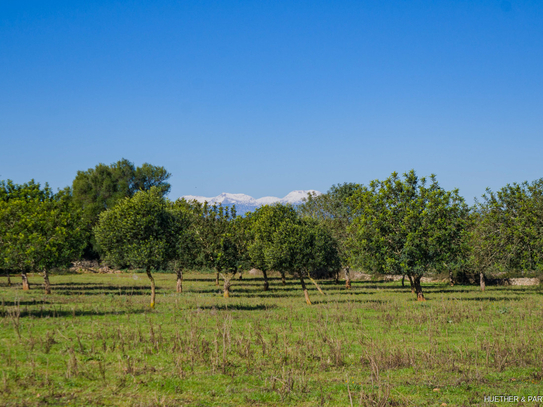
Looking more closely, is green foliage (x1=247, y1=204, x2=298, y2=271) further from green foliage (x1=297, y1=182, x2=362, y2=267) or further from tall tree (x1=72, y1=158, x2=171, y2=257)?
tall tree (x1=72, y1=158, x2=171, y2=257)

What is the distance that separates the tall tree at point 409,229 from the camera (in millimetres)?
41094

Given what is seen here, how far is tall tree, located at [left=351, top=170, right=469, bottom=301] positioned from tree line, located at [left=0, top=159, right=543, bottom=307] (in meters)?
0.10

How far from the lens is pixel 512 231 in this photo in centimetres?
4869

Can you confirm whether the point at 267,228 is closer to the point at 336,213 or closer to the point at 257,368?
the point at 257,368

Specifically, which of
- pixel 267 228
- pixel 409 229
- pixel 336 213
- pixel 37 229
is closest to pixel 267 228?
pixel 267 228

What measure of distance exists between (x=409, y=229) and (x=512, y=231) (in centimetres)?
1525

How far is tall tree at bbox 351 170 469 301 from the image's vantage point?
135 feet

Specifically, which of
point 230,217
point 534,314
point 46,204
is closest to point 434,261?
point 534,314

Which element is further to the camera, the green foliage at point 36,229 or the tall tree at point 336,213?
the tall tree at point 336,213

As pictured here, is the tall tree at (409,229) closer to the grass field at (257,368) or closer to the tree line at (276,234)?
the tree line at (276,234)

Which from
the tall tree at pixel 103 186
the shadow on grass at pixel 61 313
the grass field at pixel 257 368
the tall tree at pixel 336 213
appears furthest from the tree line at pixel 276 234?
the tall tree at pixel 103 186

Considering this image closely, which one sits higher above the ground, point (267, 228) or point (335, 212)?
point (335, 212)

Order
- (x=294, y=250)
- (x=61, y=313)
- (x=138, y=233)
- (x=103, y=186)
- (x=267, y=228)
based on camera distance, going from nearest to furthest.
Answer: (x=61, y=313)
(x=138, y=233)
(x=294, y=250)
(x=267, y=228)
(x=103, y=186)

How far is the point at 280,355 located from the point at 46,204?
38082 mm
